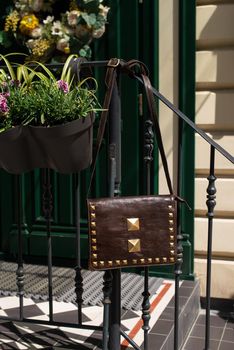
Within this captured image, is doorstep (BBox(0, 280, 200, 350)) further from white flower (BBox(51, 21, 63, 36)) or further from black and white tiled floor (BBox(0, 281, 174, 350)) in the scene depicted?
white flower (BBox(51, 21, 63, 36))

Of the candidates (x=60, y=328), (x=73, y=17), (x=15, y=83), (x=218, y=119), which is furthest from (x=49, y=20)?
(x=60, y=328)

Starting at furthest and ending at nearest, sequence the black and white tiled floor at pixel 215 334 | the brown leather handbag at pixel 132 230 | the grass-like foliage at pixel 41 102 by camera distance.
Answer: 1. the black and white tiled floor at pixel 215 334
2. the grass-like foliage at pixel 41 102
3. the brown leather handbag at pixel 132 230

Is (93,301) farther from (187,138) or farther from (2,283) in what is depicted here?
(187,138)

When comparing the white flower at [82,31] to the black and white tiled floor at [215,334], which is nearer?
the black and white tiled floor at [215,334]

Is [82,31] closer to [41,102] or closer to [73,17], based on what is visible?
[73,17]

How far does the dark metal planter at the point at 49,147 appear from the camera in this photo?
97.6 inches

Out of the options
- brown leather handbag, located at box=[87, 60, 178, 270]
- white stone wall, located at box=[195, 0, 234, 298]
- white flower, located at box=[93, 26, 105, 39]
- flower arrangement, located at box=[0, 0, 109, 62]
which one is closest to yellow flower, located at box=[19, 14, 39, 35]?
flower arrangement, located at box=[0, 0, 109, 62]

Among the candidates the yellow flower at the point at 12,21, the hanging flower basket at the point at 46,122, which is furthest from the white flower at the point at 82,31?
the hanging flower basket at the point at 46,122

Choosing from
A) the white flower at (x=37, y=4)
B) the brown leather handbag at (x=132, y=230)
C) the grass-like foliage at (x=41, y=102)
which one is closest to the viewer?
the brown leather handbag at (x=132, y=230)

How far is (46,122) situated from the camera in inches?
98.6

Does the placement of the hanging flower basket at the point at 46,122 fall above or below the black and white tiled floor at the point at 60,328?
above

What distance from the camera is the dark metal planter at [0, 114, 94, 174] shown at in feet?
8.13

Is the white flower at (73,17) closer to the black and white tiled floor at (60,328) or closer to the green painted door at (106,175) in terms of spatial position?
the green painted door at (106,175)

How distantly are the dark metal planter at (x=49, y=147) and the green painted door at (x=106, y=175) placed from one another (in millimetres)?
1753
